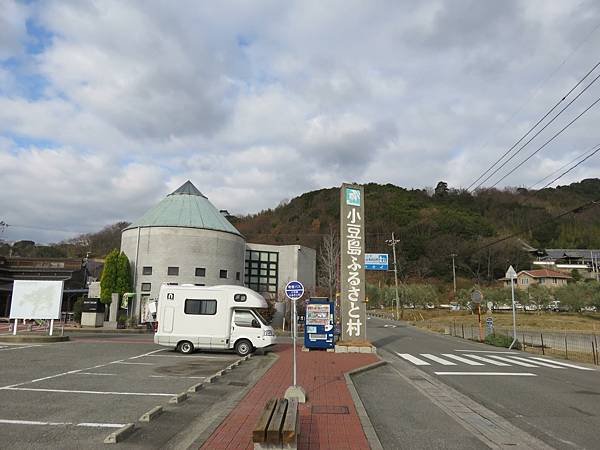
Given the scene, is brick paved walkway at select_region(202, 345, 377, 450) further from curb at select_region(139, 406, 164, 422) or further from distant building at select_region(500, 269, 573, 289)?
distant building at select_region(500, 269, 573, 289)

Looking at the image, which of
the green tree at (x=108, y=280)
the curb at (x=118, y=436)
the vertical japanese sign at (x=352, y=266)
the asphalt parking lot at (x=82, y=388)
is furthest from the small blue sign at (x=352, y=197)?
the green tree at (x=108, y=280)

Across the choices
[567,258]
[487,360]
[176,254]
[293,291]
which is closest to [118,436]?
[293,291]

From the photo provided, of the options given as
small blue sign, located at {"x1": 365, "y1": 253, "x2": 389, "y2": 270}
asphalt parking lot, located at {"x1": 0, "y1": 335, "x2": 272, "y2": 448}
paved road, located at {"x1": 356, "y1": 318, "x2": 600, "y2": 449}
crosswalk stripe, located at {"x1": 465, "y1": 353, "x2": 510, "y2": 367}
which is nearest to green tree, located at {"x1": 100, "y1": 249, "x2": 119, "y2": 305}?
asphalt parking lot, located at {"x1": 0, "y1": 335, "x2": 272, "y2": 448}

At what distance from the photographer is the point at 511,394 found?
34.8 ft

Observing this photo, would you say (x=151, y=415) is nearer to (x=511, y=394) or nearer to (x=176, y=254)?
(x=511, y=394)

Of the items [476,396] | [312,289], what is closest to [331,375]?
[476,396]

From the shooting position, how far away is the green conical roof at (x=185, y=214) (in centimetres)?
3972

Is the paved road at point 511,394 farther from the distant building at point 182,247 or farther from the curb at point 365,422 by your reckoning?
the distant building at point 182,247

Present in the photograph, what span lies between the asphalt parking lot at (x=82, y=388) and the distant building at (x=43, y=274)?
34259mm

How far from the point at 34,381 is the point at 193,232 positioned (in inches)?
1135

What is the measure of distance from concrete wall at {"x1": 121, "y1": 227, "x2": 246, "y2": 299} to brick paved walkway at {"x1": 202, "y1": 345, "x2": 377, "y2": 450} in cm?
2587

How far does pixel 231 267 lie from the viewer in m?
41.0

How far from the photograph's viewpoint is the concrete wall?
38.2 metres

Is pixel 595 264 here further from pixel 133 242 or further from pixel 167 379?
pixel 167 379
